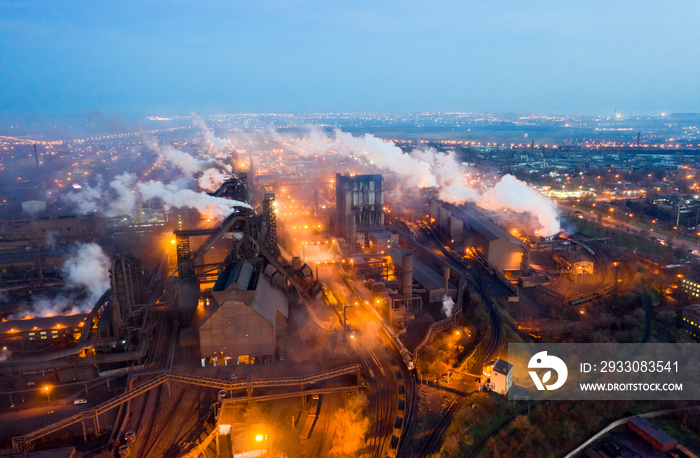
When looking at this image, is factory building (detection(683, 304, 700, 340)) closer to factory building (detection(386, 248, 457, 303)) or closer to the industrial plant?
the industrial plant

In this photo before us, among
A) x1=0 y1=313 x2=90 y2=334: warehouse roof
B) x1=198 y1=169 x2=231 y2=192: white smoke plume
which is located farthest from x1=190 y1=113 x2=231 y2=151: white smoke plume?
x1=0 y1=313 x2=90 y2=334: warehouse roof

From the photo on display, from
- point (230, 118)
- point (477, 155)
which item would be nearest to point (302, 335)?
point (477, 155)

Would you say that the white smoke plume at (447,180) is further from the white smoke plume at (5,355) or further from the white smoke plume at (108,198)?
the white smoke plume at (5,355)

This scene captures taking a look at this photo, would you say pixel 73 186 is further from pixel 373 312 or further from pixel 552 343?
pixel 552 343

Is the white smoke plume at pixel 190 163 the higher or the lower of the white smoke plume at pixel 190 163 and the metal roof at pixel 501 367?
the higher

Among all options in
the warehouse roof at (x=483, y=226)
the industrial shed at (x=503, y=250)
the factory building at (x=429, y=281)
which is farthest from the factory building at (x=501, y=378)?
the warehouse roof at (x=483, y=226)
